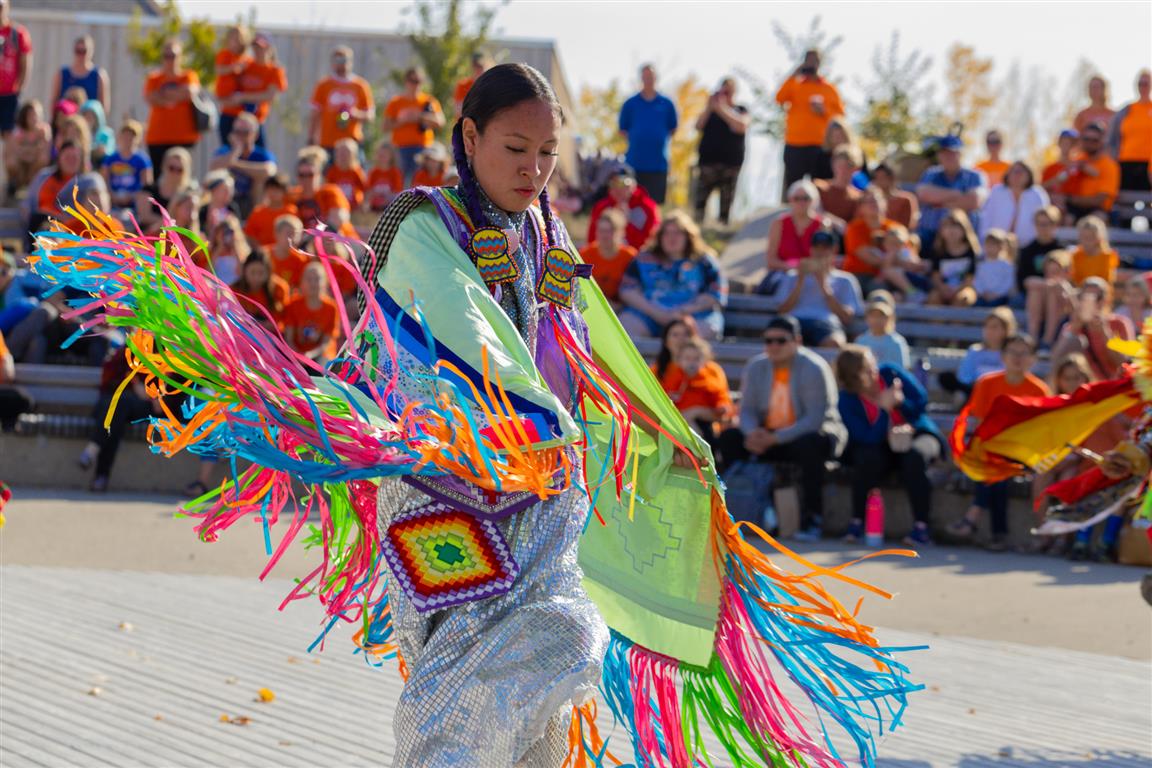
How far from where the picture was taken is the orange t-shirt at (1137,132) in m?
14.6

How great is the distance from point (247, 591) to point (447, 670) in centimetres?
432

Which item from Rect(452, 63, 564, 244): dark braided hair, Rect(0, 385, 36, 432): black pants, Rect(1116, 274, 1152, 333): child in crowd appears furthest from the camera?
Rect(1116, 274, 1152, 333): child in crowd

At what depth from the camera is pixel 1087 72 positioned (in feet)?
151

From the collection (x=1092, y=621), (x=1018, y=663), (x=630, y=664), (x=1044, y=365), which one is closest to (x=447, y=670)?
(x=630, y=664)

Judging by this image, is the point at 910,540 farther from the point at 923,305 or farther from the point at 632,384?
the point at 632,384

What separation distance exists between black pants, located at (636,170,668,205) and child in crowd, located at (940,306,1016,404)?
4526mm

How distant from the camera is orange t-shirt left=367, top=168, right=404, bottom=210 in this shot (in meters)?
13.9

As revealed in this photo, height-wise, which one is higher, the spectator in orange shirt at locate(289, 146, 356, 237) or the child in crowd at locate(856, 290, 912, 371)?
the spectator in orange shirt at locate(289, 146, 356, 237)

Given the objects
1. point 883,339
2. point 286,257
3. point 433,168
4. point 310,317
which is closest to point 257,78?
point 433,168

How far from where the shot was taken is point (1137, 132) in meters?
14.8

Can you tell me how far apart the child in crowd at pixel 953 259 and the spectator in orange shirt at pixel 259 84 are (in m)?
6.21

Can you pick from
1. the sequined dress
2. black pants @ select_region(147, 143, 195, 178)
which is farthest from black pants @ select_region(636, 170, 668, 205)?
the sequined dress

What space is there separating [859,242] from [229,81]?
19.7ft

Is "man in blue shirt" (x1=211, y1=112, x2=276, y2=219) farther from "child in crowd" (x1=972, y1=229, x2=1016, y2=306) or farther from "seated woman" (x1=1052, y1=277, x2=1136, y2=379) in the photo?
"seated woman" (x1=1052, y1=277, x2=1136, y2=379)
